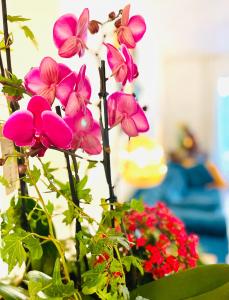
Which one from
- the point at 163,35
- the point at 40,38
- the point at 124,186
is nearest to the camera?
the point at 40,38

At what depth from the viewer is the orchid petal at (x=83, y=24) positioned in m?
0.44

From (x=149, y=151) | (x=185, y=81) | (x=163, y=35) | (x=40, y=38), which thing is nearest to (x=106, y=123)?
(x=40, y=38)

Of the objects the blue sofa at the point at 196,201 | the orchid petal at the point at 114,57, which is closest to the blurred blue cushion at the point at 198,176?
the blue sofa at the point at 196,201

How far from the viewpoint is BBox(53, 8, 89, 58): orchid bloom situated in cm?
46


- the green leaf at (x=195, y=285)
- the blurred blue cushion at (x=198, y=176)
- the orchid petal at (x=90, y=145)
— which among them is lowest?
the blurred blue cushion at (x=198, y=176)

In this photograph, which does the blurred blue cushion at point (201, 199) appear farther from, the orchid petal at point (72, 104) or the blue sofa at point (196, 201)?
the orchid petal at point (72, 104)

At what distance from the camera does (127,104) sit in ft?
1.60

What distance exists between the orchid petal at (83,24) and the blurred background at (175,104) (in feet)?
0.75

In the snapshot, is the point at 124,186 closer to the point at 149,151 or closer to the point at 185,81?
the point at 149,151

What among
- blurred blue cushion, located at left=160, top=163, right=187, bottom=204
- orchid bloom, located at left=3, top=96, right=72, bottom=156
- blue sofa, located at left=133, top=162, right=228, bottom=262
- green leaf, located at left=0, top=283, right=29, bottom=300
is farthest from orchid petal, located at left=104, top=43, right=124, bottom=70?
blurred blue cushion, located at left=160, top=163, right=187, bottom=204

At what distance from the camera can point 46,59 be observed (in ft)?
1.47

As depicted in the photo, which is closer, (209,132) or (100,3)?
(100,3)

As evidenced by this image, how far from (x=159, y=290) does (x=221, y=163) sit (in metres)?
5.09

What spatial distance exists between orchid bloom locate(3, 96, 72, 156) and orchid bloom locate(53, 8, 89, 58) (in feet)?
0.26
